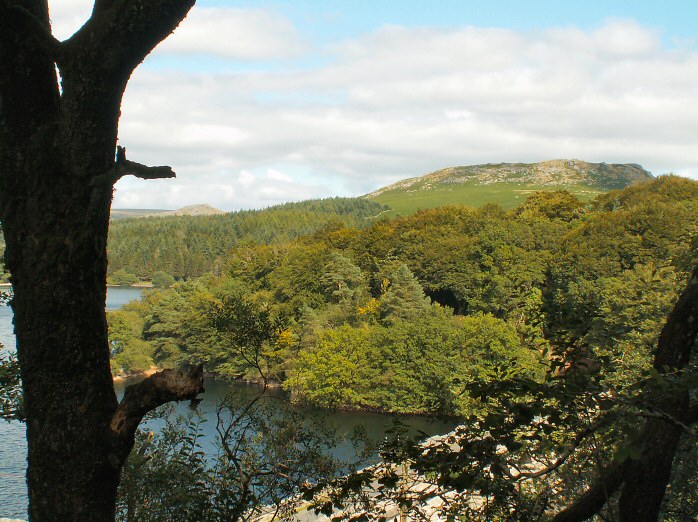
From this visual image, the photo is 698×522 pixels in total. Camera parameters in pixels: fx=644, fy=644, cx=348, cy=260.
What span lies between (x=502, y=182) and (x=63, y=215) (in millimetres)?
160673

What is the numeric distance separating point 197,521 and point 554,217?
6045 centimetres

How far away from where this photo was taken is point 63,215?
2590 mm

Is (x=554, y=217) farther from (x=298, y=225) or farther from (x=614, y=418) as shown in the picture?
(x=298, y=225)

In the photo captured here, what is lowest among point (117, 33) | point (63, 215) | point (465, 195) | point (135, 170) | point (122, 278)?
point (122, 278)

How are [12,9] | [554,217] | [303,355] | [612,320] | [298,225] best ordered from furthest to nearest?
[298,225]
[554,217]
[303,355]
[612,320]
[12,9]

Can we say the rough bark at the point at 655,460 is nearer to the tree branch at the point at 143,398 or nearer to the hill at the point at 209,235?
the tree branch at the point at 143,398

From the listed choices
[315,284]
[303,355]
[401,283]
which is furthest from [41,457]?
[315,284]

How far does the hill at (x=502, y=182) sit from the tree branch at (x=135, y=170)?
126 meters

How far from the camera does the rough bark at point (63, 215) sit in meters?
2.55

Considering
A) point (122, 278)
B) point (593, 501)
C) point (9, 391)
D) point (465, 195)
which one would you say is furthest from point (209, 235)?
point (593, 501)

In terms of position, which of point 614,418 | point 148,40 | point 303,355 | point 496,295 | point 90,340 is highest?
point 148,40

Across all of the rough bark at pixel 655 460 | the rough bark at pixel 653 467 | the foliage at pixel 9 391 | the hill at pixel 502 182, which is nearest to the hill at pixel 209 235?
the hill at pixel 502 182

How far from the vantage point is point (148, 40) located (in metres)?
2.59

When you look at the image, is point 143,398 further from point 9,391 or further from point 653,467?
point 9,391
